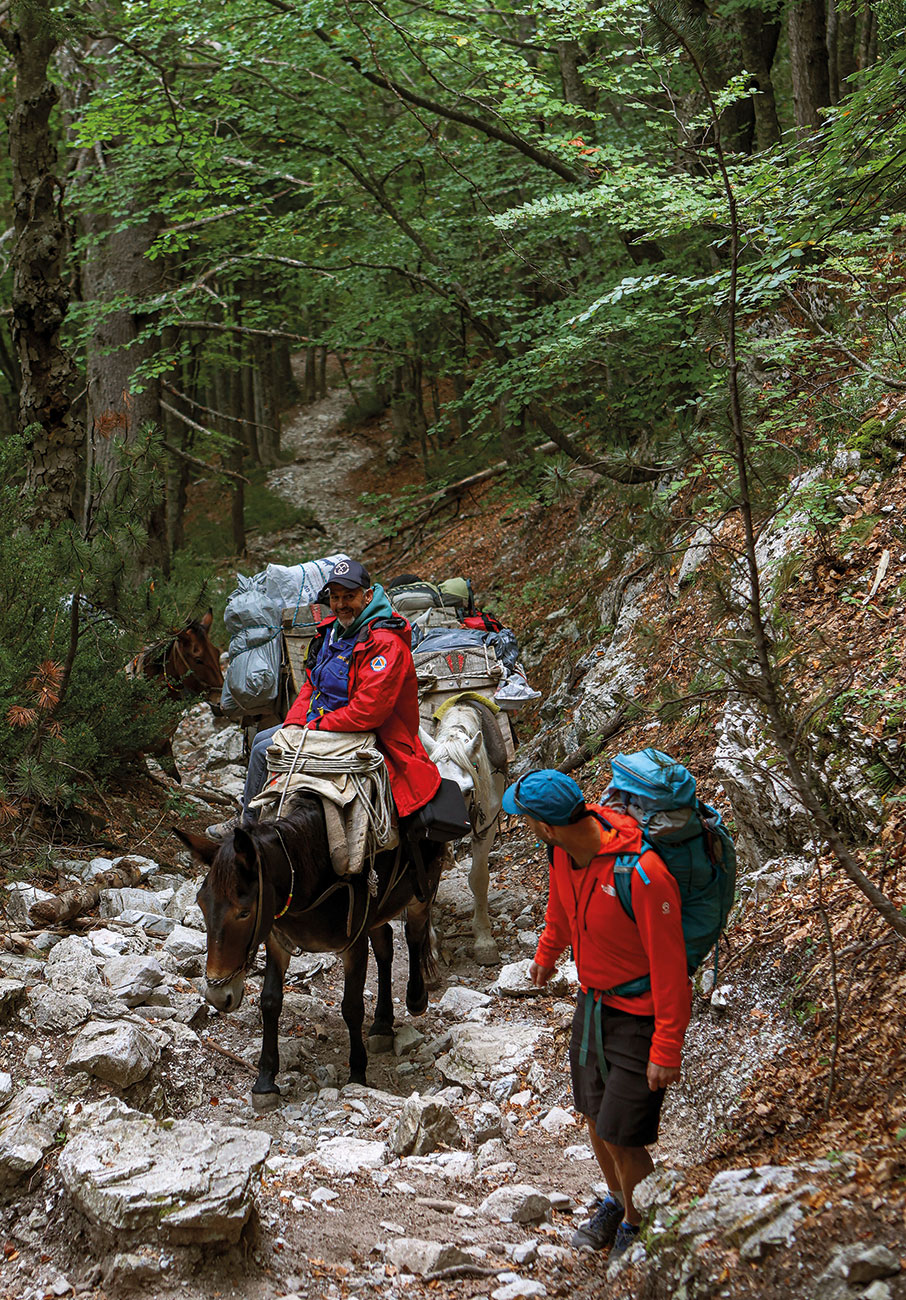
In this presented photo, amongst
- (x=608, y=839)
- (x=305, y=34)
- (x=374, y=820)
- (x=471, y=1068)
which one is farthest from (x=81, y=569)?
(x=305, y=34)

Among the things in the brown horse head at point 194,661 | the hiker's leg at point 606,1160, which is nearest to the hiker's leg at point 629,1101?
the hiker's leg at point 606,1160

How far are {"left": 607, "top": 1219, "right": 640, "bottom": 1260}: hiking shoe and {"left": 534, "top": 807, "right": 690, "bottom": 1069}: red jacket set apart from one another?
727 millimetres

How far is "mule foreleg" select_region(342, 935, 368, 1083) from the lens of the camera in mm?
5582

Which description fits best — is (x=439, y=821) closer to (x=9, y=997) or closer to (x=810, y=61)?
(x=9, y=997)

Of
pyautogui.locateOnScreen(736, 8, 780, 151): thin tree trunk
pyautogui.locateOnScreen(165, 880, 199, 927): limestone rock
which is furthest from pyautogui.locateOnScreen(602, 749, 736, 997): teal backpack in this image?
pyautogui.locateOnScreen(736, 8, 780, 151): thin tree trunk

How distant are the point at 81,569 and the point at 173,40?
28.5ft

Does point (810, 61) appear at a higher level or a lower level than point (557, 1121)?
higher

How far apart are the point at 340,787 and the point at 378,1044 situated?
1.73 m

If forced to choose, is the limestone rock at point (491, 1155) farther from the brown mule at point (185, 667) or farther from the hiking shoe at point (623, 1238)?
the brown mule at point (185, 667)

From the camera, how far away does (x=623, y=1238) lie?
3.59 m

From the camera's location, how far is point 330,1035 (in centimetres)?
627

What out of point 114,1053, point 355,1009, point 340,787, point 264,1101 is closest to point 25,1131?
point 114,1053

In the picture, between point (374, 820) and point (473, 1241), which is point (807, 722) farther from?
point (374, 820)

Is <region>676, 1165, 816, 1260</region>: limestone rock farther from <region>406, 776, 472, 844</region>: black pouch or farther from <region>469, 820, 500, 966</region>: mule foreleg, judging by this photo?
<region>469, 820, 500, 966</region>: mule foreleg
